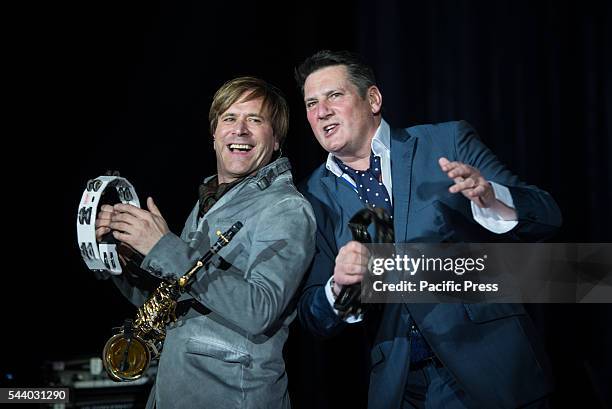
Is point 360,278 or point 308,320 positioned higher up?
point 360,278

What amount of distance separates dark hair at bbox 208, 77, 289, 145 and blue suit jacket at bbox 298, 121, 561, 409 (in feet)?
0.85

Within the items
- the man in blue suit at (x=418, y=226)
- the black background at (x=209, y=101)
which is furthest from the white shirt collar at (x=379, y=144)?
the black background at (x=209, y=101)

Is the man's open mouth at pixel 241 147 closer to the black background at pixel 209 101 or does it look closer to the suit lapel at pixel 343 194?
the suit lapel at pixel 343 194

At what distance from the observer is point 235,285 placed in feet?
6.12

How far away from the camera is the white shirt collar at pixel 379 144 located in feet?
7.70

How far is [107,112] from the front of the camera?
303cm

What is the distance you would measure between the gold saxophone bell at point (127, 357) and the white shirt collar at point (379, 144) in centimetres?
86

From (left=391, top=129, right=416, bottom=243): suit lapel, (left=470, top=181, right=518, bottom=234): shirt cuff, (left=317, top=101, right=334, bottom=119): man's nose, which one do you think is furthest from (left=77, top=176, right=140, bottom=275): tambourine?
(left=470, top=181, right=518, bottom=234): shirt cuff

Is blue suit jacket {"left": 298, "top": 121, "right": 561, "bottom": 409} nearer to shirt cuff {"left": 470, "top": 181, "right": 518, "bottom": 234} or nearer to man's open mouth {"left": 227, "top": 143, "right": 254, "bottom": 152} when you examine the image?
shirt cuff {"left": 470, "top": 181, "right": 518, "bottom": 234}

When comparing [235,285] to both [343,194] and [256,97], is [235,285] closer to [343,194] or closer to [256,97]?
[343,194]

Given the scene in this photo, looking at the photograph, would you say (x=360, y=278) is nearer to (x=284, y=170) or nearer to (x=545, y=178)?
(x=284, y=170)

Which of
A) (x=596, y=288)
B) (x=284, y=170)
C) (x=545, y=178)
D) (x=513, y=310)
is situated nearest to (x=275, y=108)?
(x=284, y=170)

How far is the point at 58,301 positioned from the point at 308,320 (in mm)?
1381

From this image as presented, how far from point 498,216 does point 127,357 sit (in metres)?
1.24
